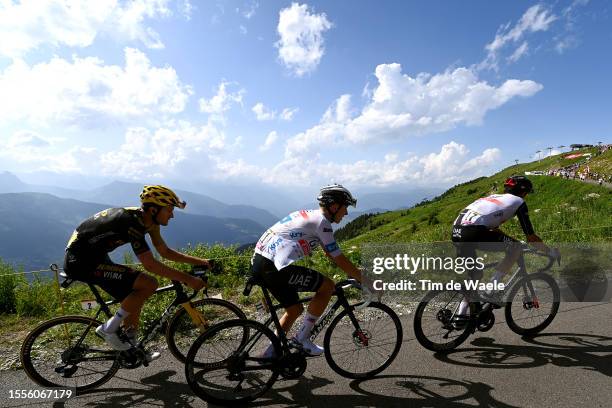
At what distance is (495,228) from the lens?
19.6 feet

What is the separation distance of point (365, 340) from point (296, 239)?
1854 millimetres

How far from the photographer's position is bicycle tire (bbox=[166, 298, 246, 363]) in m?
5.45

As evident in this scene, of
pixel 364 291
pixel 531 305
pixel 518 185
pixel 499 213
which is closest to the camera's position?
pixel 364 291

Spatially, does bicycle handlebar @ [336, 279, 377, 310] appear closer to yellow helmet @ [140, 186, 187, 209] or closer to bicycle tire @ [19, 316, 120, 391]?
yellow helmet @ [140, 186, 187, 209]

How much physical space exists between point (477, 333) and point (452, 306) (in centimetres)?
95

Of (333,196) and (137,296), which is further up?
(333,196)

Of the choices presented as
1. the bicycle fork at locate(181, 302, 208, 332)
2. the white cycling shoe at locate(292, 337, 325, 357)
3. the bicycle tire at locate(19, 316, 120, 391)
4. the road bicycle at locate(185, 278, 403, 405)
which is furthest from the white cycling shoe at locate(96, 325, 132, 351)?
the white cycling shoe at locate(292, 337, 325, 357)

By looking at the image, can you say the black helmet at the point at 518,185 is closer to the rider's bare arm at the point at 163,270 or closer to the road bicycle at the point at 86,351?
the road bicycle at the point at 86,351

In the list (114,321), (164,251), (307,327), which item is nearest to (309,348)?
(307,327)

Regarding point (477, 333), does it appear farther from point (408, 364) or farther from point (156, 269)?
point (156, 269)

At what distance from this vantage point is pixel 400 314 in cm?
733

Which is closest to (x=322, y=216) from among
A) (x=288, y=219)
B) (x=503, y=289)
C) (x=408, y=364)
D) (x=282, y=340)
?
(x=288, y=219)

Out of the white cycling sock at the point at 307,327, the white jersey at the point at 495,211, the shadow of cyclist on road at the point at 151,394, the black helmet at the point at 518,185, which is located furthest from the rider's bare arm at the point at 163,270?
the black helmet at the point at 518,185

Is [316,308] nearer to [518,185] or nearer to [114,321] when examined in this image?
[114,321]
